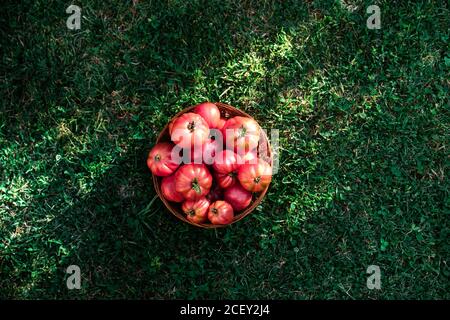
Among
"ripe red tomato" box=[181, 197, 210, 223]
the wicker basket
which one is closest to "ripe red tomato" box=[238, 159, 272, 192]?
the wicker basket

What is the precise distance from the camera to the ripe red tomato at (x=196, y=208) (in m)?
3.44

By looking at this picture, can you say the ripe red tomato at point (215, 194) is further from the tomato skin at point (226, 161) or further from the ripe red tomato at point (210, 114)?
the ripe red tomato at point (210, 114)

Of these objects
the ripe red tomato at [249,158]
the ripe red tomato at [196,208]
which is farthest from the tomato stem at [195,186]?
the ripe red tomato at [249,158]

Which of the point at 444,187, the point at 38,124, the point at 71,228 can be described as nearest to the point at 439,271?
the point at 444,187

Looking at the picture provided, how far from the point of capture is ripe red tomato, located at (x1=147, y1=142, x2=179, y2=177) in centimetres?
341

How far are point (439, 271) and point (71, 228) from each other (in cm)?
278

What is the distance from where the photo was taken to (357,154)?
4.00 metres

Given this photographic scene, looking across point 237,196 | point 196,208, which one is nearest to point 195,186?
point 196,208

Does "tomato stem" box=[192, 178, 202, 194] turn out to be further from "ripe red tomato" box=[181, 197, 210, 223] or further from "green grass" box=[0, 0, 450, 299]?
"green grass" box=[0, 0, 450, 299]

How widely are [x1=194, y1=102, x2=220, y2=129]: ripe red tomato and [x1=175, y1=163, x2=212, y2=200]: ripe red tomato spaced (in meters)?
0.30

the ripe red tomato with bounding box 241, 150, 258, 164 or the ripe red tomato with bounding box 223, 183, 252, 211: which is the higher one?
the ripe red tomato with bounding box 241, 150, 258, 164

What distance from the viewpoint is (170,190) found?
3453mm

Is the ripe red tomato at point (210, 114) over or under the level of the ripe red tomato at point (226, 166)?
over

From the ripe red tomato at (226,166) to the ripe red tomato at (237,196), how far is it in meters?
0.05
